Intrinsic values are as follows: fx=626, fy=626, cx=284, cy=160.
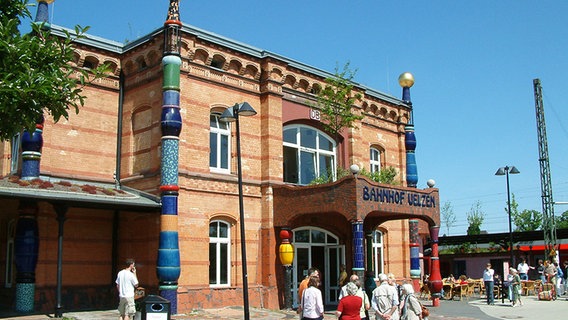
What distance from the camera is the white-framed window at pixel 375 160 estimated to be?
88.5 ft

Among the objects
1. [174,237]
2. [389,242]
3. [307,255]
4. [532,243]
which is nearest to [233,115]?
[174,237]

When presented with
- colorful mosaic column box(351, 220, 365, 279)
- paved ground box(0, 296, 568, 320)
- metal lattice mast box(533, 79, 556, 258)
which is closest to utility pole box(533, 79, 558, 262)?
metal lattice mast box(533, 79, 556, 258)

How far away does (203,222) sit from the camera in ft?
63.9

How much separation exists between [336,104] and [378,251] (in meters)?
7.14

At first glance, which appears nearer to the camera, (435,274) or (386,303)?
(386,303)

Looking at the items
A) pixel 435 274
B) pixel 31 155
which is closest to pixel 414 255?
pixel 435 274

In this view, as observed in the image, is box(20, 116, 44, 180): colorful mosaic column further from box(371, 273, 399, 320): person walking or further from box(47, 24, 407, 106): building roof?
box(371, 273, 399, 320): person walking

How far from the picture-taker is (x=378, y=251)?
2631 centimetres

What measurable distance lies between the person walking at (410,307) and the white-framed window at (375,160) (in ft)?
50.6

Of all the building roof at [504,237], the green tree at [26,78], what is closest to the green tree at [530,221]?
the building roof at [504,237]

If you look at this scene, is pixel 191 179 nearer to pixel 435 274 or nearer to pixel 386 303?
pixel 386 303

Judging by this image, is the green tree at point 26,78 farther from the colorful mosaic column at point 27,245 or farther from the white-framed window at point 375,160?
the white-framed window at point 375,160

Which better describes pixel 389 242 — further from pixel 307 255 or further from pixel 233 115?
pixel 233 115

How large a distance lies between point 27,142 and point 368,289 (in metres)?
10.7
